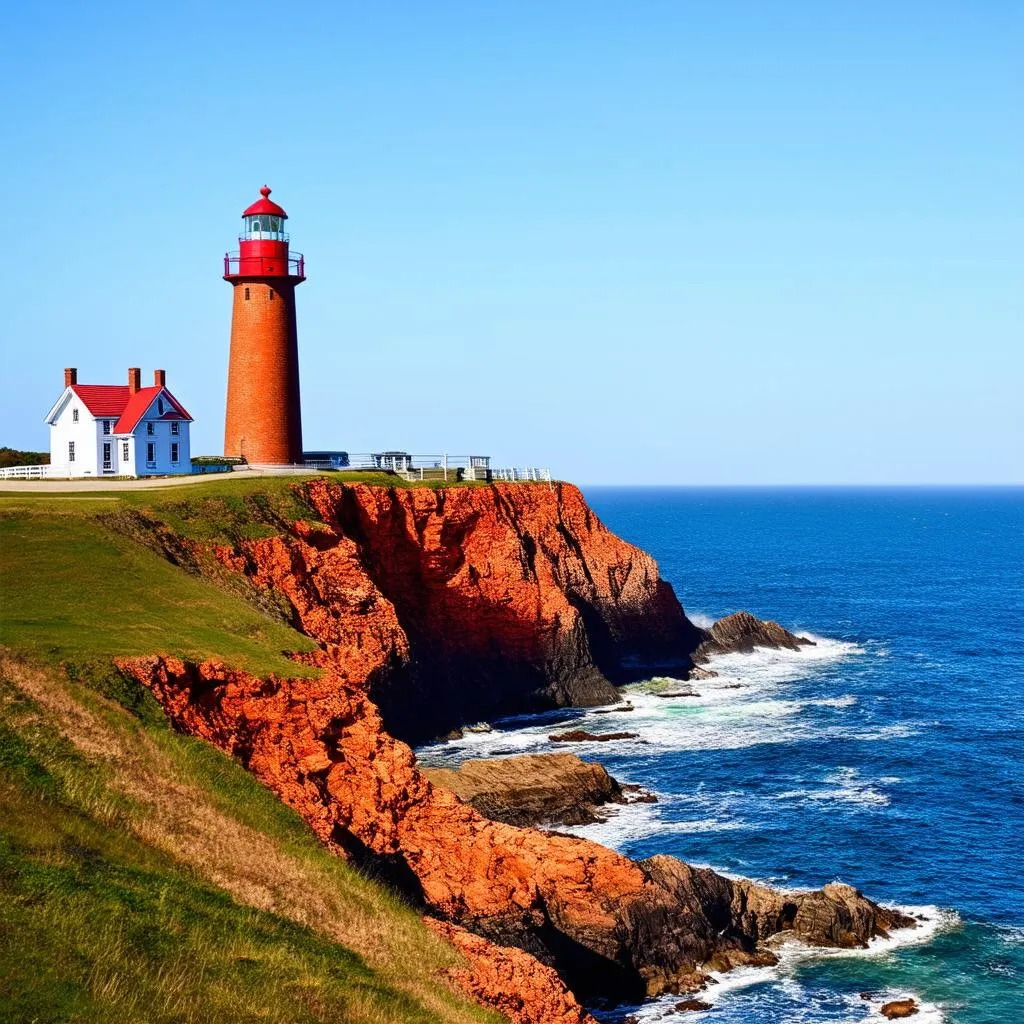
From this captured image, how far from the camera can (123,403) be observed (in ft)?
213

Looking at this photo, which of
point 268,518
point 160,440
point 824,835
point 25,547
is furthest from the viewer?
point 160,440

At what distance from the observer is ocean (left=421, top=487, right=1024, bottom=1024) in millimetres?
31516

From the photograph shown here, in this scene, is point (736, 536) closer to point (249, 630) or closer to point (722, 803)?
point (722, 803)

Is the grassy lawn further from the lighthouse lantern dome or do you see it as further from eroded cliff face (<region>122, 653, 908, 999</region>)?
the lighthouse lantern dome

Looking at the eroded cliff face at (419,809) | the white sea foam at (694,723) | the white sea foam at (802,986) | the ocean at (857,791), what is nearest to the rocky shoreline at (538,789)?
the ocean at (857,791)

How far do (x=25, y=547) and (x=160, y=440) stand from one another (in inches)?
1040

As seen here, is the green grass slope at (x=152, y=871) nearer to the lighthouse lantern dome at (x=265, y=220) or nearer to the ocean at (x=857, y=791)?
the ocean at (x=857, y=791)

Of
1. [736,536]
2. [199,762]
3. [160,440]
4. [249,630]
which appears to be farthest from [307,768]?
[736,536]

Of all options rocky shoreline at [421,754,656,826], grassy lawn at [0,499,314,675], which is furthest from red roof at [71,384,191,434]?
rocky shoreline at [421,754,656,826]

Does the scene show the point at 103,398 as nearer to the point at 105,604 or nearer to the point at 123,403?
the point at 123,403

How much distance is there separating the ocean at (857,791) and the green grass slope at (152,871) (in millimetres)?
10714

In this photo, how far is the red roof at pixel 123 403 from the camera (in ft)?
208

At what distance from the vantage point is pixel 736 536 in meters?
199

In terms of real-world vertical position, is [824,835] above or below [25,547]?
below
